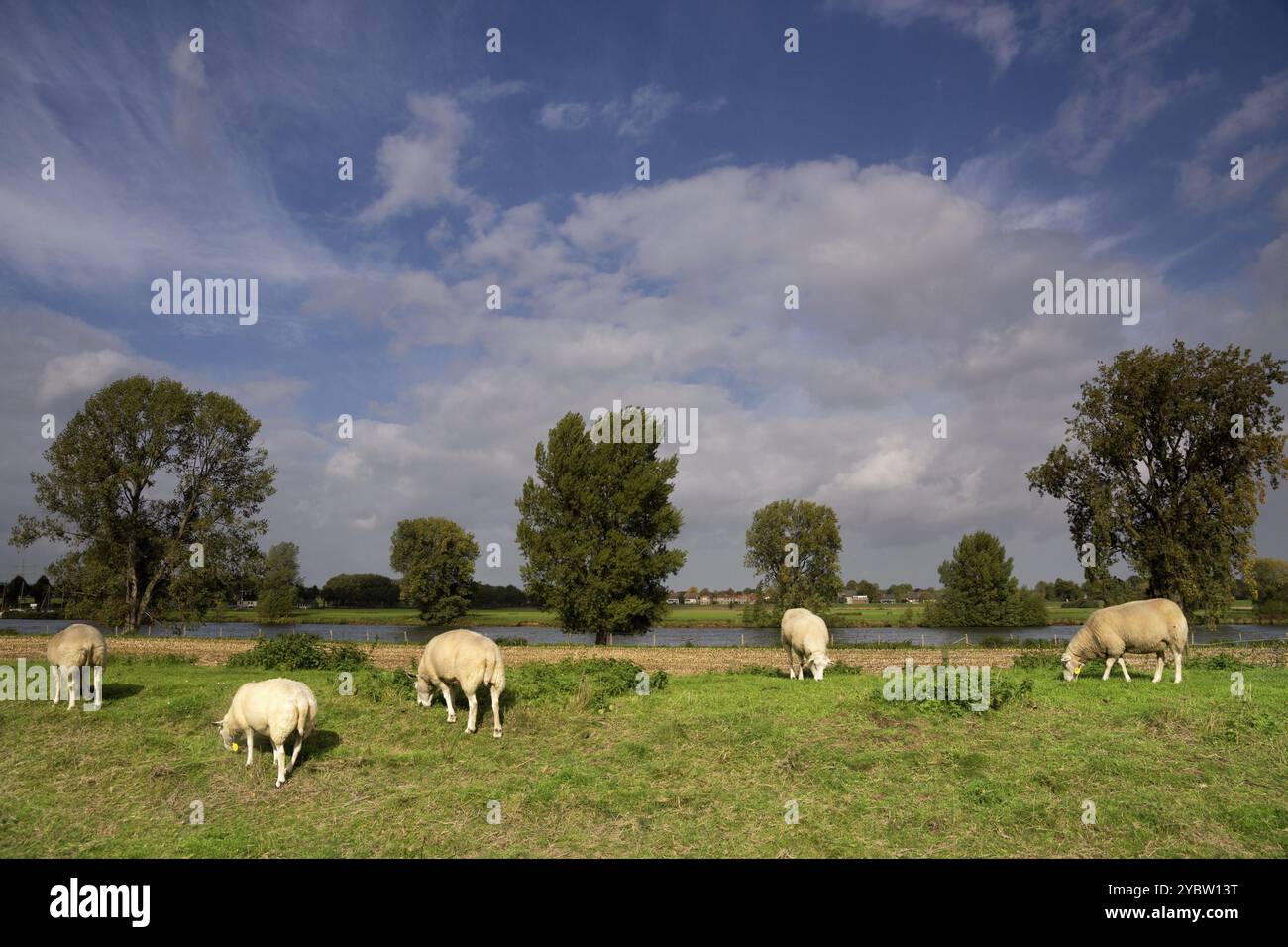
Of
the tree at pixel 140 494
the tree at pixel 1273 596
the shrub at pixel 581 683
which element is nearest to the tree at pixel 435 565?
the tree at pixel 140 494

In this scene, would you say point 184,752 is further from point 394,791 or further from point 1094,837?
point 1094,837

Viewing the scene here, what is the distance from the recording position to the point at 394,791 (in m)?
12.1

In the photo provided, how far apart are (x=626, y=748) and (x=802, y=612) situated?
36.1 ft

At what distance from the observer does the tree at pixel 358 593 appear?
452ft

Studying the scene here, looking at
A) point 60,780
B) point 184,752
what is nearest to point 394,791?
point 184,752

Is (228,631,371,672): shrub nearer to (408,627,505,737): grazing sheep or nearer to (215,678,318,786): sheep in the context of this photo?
(408,627,505,737): grazing sheep

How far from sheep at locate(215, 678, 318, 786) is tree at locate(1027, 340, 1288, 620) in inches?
1605

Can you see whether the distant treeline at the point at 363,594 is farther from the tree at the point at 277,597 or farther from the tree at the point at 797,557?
the tree at the point at 797,557

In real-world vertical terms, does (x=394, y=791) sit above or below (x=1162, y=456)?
below

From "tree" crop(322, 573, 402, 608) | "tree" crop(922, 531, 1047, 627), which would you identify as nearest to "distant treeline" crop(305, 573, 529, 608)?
"tree" crop(322, 573, 402, 608)

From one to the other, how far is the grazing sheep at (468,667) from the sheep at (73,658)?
8.76m

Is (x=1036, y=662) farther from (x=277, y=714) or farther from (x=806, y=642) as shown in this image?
→ (x=277, y=714)

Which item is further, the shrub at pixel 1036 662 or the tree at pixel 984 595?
the tree at pixel 984 595

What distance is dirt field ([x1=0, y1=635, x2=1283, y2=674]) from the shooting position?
100 ft
